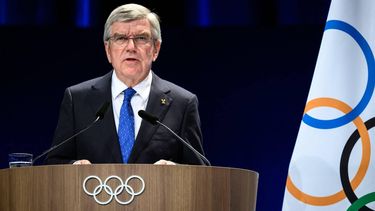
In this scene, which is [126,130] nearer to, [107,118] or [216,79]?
[107,118]

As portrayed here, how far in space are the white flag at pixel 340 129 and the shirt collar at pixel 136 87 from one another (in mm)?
731

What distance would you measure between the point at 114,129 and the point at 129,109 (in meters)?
0.10

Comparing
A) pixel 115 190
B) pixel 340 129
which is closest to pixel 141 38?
pixel 340 129

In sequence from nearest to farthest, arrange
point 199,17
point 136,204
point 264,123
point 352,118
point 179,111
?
1. point 136,204
2. point 179,111
3. point 352,118
4. point 264,123
5. point 199,17

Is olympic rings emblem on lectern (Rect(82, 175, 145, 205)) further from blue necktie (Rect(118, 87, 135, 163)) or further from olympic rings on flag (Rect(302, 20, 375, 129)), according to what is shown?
olympic rings on flag (Rect(302, 20, 375, 129))

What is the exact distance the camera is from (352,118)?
10.9 feet

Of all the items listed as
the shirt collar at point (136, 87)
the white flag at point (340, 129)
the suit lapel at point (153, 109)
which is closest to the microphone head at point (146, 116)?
the suit lapel at point (153, 109)

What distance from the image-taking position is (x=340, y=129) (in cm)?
332

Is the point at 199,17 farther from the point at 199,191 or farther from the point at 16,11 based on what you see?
the point at 199,191

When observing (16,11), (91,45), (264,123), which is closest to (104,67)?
(91,45)

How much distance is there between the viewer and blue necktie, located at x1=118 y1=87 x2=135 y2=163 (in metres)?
2.97

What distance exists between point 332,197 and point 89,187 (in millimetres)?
1455

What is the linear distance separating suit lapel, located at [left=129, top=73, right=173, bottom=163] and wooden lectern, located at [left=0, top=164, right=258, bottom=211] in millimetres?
736

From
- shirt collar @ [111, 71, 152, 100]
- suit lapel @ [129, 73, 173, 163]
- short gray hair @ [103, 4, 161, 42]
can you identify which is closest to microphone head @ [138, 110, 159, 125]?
suit lapel @ [129, 73, 173, 163]
